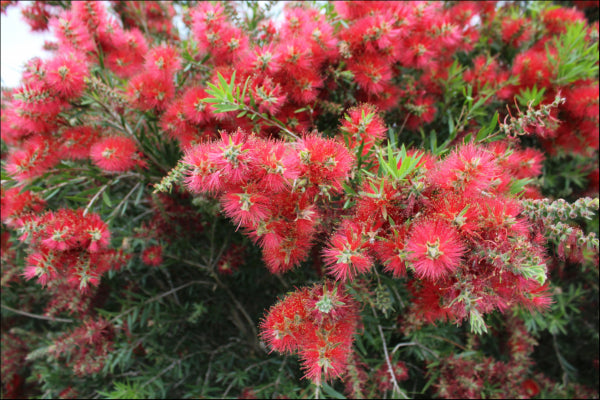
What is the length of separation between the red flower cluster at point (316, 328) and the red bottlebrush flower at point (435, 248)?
0.69 ft

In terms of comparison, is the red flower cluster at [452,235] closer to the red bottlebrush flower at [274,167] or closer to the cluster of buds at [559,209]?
the cluster of buds at [559,209]

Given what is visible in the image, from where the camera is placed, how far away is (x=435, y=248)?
0.68 meters

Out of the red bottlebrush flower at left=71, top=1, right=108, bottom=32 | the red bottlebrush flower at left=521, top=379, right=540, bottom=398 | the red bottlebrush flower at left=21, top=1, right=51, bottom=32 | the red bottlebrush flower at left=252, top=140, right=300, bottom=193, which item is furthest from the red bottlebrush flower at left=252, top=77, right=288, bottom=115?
the red bottlebrush flower at left=521, top=379, right=540, bottom=398

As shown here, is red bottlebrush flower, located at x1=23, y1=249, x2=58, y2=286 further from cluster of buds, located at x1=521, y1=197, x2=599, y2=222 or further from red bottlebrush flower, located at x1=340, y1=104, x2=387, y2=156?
cluster of buds, located at x1=521, y1=197, x2=599, y2=222

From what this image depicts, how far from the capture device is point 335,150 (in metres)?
0.82

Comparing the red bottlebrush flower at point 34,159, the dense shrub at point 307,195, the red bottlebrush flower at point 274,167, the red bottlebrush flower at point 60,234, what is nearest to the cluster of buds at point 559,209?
the dense shrub at point 307,195

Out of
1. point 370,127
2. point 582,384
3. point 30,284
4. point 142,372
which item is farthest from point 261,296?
point 582,384

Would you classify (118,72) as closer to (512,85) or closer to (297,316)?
(297,316)

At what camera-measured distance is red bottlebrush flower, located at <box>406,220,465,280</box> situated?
692 mm

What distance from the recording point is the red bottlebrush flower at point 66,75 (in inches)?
45.4

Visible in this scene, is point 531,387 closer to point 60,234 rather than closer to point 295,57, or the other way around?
point 295,57

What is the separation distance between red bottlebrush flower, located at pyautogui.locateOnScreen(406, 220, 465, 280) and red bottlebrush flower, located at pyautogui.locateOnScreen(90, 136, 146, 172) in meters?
0.98

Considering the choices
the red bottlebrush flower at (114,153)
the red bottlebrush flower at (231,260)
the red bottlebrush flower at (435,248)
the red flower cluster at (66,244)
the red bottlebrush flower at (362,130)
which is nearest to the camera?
the red bottlebrush flower at (435,248)

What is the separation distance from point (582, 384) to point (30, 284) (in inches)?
132
